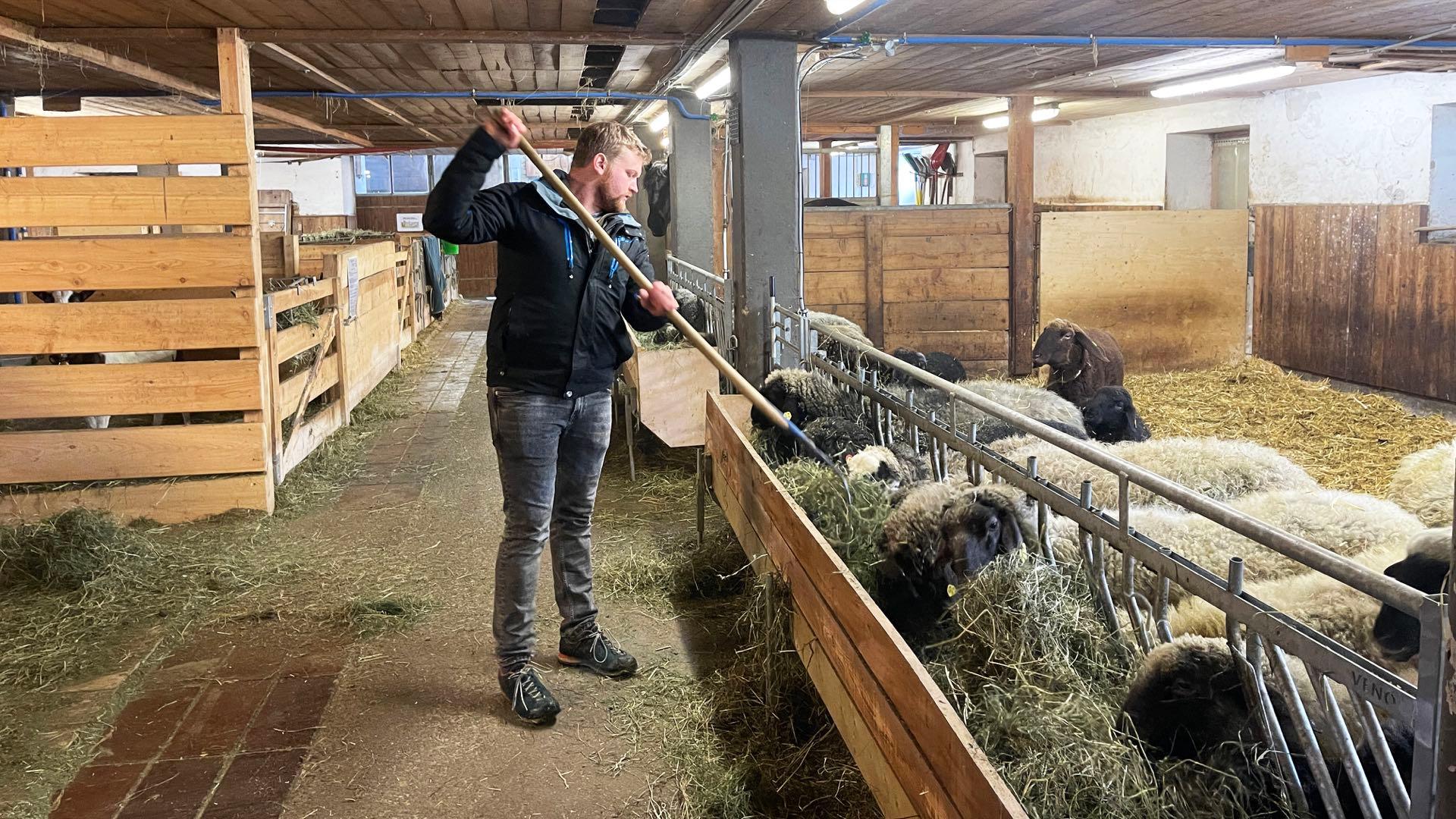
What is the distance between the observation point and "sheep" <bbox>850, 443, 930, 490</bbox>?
15.0 ft

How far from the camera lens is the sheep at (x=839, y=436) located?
5.18 metres

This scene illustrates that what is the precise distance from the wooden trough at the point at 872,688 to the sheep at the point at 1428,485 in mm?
2417

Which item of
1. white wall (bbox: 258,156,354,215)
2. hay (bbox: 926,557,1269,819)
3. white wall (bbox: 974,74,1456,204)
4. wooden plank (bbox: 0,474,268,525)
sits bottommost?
wooden plank (bbox: 0,474,268,525)

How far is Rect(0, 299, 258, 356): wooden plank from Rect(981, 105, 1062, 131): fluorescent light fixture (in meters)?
8.40

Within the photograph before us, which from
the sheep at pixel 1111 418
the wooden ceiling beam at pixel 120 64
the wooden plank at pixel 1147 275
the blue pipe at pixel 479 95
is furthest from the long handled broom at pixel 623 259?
the wooden plank at pixel 1147 275

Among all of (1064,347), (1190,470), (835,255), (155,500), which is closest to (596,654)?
(1190,470)

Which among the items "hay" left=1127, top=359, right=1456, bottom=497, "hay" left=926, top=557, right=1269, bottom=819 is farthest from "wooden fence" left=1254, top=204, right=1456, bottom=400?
"hay" left=926, top=557, right=1269, bottom=819

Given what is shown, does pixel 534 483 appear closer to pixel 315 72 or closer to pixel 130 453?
pixel 130 453

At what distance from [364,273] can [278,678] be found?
762 centimetres

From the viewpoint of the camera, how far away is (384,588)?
5527mm

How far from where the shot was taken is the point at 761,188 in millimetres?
7316

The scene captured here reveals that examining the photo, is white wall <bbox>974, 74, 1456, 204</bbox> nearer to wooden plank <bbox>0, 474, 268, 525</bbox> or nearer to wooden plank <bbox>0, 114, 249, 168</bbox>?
wooden plank <bbox>0, 114, 249, 168</bbox>

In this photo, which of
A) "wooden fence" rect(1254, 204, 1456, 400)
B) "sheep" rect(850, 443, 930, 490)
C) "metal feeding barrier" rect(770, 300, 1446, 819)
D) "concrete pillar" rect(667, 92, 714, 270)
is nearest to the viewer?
"metal feeding barrier" rect(770, 300, 1446, 819)

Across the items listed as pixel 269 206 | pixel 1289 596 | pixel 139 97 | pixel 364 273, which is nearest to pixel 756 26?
pixel 1289 596
